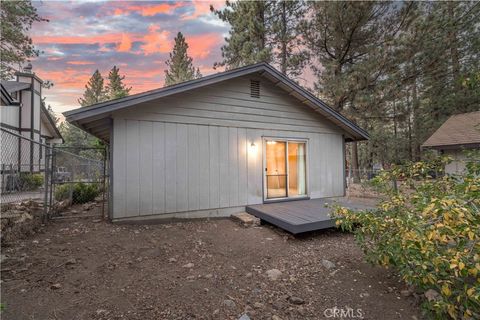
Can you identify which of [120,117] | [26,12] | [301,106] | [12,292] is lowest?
[12,292]

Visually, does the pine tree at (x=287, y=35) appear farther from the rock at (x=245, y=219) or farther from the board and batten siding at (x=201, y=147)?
the rock at (x=245, y=219)

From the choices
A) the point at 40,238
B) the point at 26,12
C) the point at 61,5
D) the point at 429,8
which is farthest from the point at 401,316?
the point at 26,12

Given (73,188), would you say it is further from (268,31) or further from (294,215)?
(268,31)

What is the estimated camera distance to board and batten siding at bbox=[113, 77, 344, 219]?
5.01 m

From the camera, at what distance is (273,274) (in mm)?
3104

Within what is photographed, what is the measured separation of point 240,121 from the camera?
6117 mm

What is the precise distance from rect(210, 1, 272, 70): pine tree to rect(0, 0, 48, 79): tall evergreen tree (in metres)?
9.19

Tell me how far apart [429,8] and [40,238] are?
17164mm

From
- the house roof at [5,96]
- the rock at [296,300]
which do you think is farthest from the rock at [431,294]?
the house roof at [5,96]

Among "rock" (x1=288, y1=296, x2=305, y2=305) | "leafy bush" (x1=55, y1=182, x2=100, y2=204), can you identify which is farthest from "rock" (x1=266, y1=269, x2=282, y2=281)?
"leafy bush" (x1=55, y1=182, x2=100, y2=204)

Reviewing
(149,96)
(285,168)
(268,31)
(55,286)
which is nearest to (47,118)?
(149,96)

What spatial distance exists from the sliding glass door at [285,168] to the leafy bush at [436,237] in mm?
3771

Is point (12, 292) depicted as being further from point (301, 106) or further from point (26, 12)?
point (26, 12)

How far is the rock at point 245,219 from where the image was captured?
209 inches
